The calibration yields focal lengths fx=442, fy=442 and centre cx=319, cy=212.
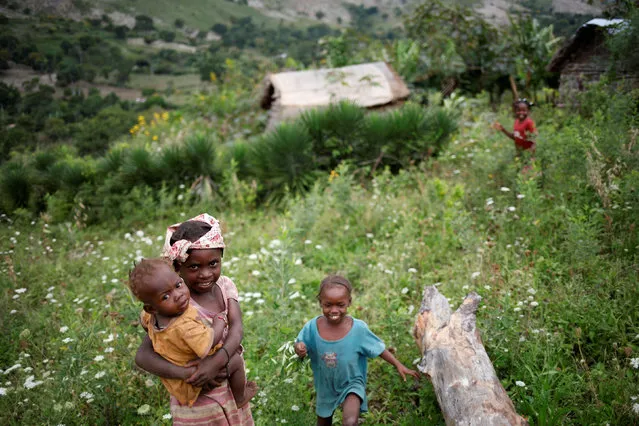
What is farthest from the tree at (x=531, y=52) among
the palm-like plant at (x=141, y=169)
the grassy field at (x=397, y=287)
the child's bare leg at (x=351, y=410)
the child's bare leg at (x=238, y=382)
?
the child's bare leg at (x=238, y=382)

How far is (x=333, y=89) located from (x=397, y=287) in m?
6.41

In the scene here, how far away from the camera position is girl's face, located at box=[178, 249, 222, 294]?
1.87 meters

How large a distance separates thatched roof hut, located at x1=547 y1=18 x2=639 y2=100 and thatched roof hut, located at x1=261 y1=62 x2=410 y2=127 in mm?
3121

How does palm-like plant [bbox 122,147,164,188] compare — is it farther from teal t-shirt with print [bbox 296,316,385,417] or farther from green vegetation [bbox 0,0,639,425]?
teal t-shirt with print [bbox 296,316,385,417]

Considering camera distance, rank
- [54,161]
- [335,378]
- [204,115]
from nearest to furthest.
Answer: [335,378] → [54,161] → [204,115]

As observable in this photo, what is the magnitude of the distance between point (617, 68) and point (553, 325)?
4.01 metres

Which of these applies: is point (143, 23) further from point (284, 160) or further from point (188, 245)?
point (188, 245)

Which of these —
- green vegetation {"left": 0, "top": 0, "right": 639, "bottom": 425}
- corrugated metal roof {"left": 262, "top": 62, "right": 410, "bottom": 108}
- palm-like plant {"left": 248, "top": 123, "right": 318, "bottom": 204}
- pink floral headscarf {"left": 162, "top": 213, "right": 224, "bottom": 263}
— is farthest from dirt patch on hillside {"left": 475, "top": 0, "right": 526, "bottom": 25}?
pink floral headscarf {"left": 162, "top": 213, "right": 224, "bottom": 263}

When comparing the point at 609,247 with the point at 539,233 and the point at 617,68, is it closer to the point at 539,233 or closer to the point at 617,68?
the point at 539,233

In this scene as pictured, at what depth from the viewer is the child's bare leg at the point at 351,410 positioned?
2175 millimetres

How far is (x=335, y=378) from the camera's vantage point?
2.32 metres

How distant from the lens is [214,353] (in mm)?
1816

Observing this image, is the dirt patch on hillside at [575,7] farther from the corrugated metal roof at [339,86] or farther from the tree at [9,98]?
the tree at [9,98]

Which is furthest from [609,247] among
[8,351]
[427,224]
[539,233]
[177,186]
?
[177,186]
